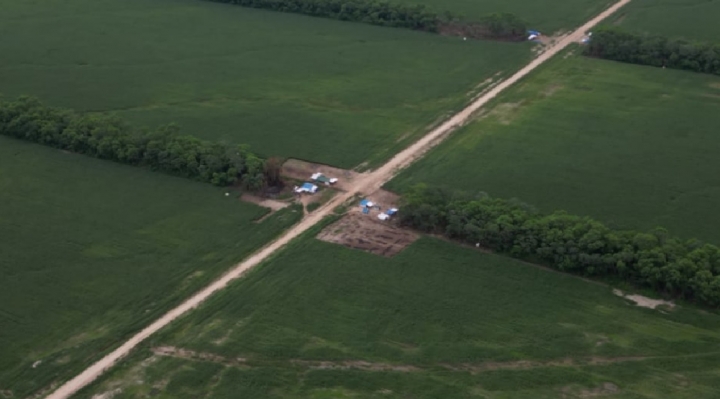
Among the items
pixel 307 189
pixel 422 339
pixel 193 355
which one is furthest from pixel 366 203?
pixel 193 355

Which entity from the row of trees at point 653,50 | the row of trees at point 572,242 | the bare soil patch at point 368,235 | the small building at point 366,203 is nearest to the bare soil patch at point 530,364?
the row of trees at point 572,242

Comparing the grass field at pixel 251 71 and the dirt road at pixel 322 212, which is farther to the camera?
the grass field at pixel 251 71

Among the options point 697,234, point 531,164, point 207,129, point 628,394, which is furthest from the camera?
point 207,129

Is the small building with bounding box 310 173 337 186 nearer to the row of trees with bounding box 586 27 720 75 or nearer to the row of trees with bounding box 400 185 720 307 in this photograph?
the row of trees with bounding box 400 185 720 307

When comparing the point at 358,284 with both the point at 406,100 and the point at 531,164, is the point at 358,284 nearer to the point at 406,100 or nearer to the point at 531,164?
the point at 531,164

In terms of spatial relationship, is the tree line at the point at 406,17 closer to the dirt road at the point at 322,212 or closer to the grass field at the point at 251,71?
the grass field at the point at 251,71

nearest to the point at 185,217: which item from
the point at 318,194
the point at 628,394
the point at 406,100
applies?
the point at 318,194

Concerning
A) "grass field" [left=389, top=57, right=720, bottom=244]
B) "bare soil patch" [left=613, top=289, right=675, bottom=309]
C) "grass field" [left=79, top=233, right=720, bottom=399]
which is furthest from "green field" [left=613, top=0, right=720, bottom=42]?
"grass field" [left=79, top=233, right=720, bottom=399]
